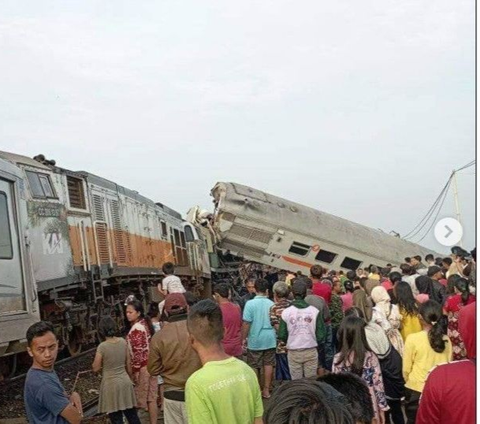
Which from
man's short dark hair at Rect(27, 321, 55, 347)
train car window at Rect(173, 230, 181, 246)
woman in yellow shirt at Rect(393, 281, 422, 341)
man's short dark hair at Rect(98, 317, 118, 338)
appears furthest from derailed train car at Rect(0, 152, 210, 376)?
woman in yellow shirt at Rect(393, 281, 422, 341)

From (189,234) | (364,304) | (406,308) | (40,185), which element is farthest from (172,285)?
(189,234)

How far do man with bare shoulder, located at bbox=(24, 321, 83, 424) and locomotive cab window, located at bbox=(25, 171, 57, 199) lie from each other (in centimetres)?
716

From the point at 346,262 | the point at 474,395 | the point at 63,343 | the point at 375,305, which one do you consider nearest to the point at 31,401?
the point at 474,395

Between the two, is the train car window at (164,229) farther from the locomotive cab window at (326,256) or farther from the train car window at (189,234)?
the locomotive cab window at (326,256)

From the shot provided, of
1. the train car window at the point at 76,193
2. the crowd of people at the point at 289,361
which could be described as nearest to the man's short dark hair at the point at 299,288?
the crowd of people at the point at 289,361

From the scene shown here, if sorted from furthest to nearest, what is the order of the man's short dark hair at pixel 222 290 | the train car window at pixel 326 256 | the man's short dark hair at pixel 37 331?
the train car window at pixel 326 256, the man's short dark hair at pixel 222 290, the man's short dark hair at pixel 37 331

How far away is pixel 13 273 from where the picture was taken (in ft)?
28.1

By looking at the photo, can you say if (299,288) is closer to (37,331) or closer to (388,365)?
(388,365)

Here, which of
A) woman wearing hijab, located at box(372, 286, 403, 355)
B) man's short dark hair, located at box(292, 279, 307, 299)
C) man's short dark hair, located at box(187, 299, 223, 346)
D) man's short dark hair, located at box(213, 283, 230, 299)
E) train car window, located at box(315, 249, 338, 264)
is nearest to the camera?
man's short dark hair, located at box(187, 299, 223, 346)

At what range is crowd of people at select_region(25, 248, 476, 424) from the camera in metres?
3.06

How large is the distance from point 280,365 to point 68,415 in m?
4.49

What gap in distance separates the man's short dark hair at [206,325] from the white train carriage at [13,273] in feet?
14.9

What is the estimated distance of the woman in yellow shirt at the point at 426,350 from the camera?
5445 millimetres

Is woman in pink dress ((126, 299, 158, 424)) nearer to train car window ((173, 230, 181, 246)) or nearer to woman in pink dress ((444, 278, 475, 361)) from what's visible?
woman in pink dress ((444, 278, 475, 361))
